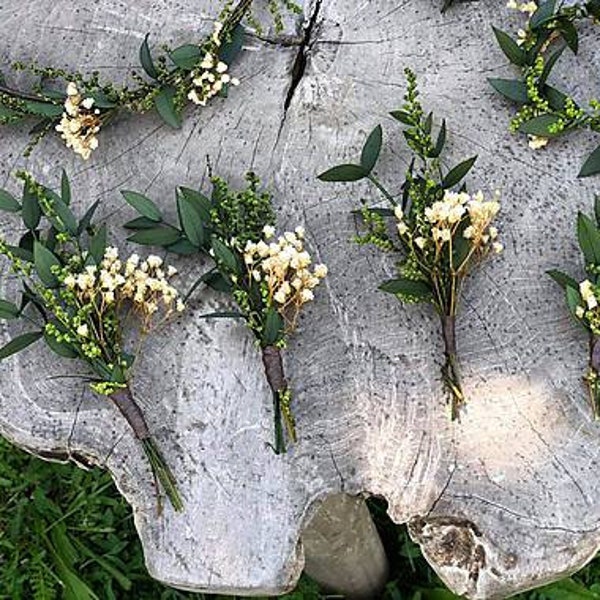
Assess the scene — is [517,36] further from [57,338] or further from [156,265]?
[57,338]

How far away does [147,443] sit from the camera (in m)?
1.05

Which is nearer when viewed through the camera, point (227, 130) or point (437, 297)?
point (437, 297)

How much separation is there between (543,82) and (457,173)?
5.4 inches

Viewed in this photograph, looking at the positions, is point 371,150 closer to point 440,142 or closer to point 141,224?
point 440,142

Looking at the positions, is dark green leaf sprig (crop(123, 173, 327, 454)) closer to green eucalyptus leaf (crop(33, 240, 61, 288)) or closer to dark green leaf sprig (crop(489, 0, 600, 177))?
green eucalyptus leaf (crop(33, 240, 61, 288))

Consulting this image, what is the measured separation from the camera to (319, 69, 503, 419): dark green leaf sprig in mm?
1030

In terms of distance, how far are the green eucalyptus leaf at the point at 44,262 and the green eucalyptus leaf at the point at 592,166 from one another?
1.75 ft

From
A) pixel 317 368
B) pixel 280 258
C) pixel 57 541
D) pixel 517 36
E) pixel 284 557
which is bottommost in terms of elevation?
pixel 57 541

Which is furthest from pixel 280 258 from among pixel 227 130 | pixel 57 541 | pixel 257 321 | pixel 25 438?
pixel 57 541

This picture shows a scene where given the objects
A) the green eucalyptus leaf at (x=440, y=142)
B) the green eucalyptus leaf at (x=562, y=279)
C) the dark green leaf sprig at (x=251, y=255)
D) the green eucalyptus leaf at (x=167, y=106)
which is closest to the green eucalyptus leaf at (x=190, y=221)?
the dark green leaf sprig at (x=251, y=255)

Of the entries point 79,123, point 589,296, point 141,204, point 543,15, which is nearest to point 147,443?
point 141,204

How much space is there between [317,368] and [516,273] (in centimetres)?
22

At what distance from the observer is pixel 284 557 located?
3.40 feet

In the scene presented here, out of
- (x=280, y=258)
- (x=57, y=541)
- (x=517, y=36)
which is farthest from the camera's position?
(x=57, y=541)
